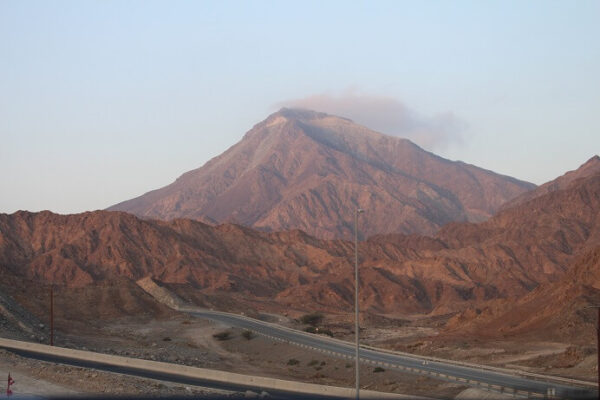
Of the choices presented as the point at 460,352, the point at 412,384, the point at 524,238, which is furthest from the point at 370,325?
the point at 524,238

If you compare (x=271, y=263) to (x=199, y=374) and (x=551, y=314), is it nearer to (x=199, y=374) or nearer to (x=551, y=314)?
(x=551, y=314)

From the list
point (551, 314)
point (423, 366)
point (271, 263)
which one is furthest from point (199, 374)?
point (271, 263)

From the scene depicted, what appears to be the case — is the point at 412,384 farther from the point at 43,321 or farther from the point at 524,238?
the point at 524,238

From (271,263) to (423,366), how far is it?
132629mm

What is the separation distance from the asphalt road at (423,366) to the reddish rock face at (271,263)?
163 feet

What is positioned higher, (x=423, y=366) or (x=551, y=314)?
(x=551, y=314)

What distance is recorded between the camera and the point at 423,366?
185 feet

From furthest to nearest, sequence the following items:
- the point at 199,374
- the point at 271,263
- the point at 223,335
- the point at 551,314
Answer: the point at 271,263 < the point at 551,314 < the point at 223,335 < the point at 199,374

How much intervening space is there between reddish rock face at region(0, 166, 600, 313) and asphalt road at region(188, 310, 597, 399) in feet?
163

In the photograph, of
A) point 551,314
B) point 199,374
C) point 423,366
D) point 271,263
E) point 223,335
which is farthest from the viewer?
point 271,263

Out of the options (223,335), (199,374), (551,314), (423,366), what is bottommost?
(423,366)

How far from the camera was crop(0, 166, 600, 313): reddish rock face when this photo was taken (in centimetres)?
15300

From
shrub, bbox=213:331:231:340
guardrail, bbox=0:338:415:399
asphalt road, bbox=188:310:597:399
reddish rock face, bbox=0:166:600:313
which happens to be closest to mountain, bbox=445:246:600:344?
asphalt road, bbox=188:310:597:399

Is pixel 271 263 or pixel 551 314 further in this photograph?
pixel 271 263
